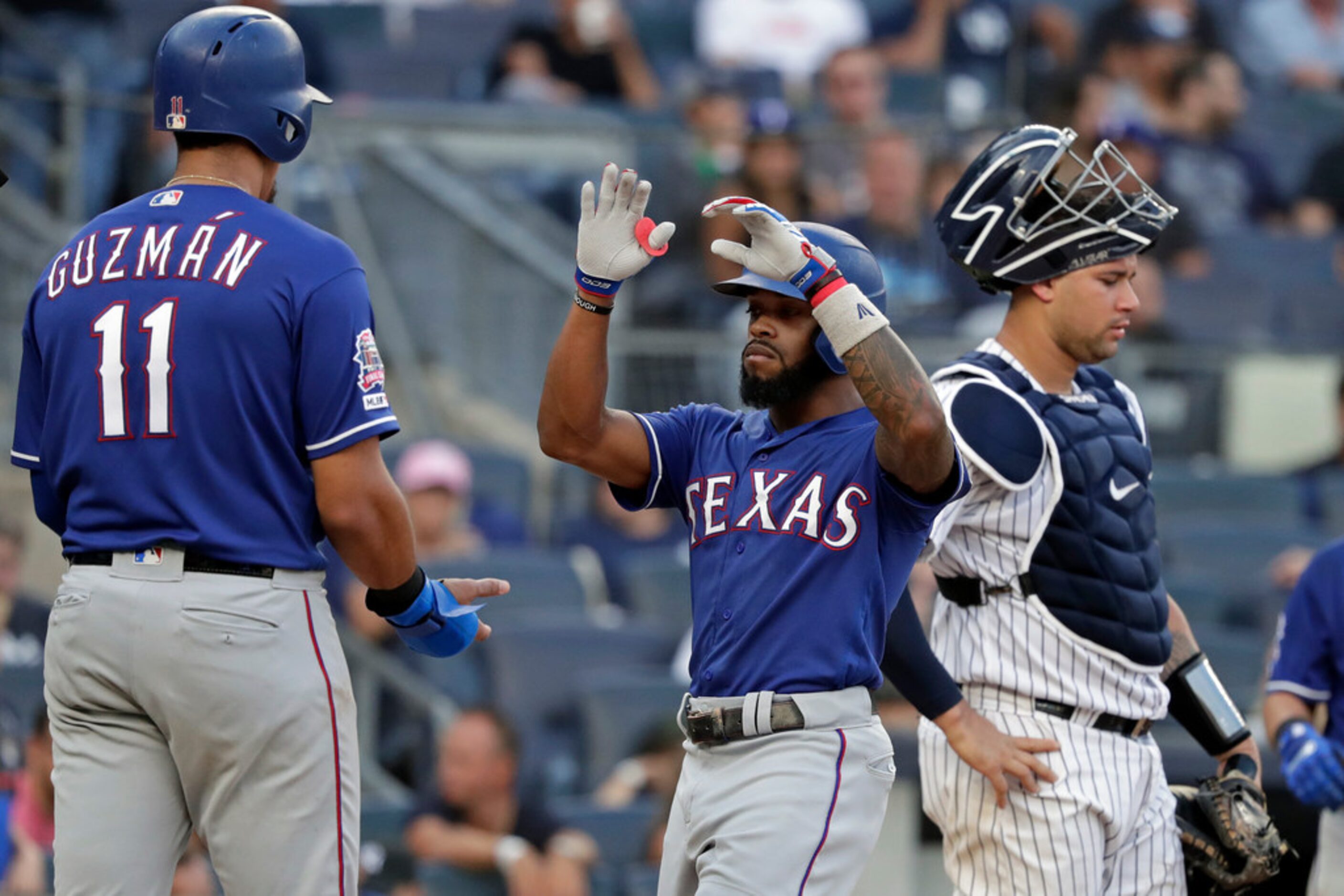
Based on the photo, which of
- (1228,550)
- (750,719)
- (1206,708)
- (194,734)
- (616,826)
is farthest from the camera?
(1228,550)

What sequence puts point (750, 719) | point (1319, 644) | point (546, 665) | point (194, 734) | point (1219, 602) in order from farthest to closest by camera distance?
point (1219, 602) → point (546, 665) → point (1319, 644) → point (750, 719) → point (194, 734)

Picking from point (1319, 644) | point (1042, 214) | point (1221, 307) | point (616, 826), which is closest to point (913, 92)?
point (1221, 307)

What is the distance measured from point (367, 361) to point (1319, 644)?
8.53 ft

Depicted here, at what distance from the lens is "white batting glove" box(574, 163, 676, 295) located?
3199 mm

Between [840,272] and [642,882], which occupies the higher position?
[840,272]

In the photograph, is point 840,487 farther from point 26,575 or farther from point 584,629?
point 26,575

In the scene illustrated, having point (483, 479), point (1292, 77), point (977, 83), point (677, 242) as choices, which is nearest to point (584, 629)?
point (483, 479)

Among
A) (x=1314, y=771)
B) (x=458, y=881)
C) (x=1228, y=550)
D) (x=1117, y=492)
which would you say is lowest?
(x=458, y=881)

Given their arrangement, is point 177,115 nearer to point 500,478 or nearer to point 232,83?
point 232,83

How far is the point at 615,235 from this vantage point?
3.21 meters

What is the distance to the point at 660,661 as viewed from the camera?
22.7 ft

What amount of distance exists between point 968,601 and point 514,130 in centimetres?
474

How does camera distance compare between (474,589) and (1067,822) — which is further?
(1067,822)

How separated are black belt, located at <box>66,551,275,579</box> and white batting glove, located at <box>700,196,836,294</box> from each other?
38.0 inches
